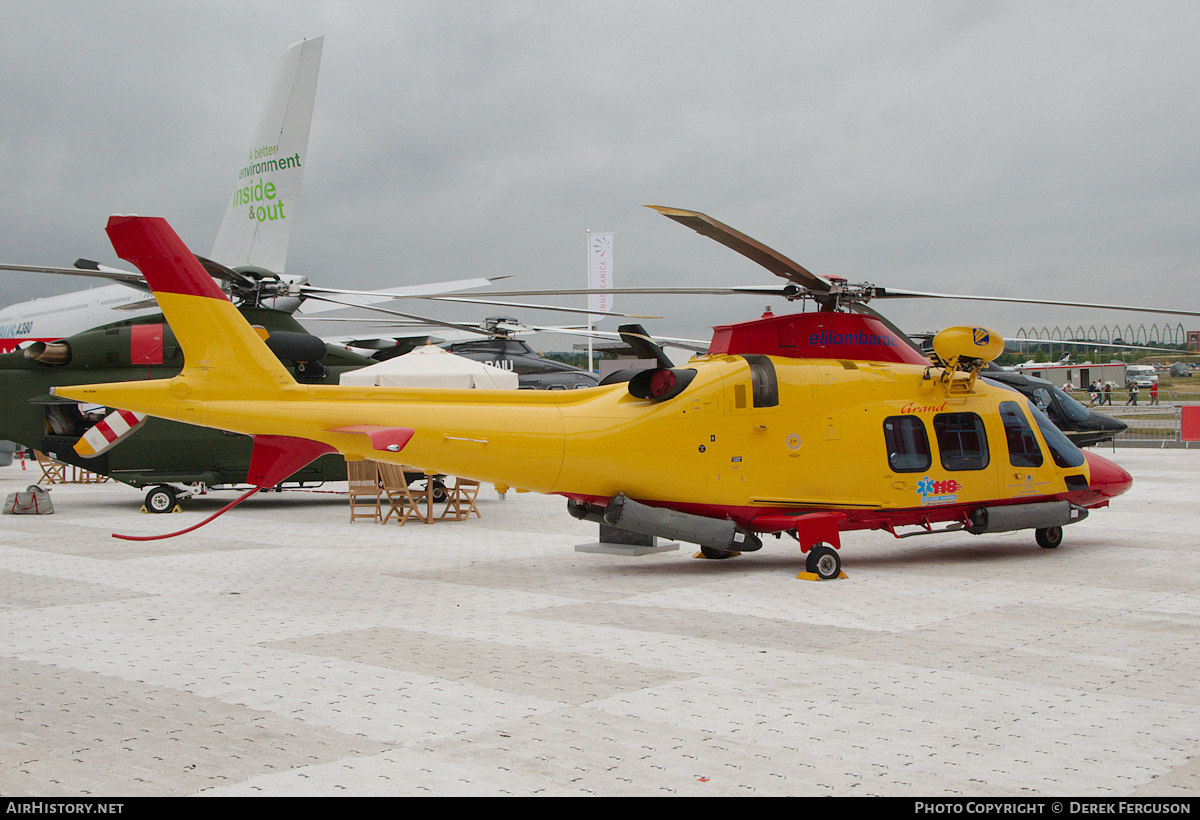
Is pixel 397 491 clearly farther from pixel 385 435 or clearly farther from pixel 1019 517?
pixel 1019 517

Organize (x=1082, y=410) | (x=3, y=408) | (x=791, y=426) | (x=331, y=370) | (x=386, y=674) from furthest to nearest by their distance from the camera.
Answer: (x=1082, y=410) → (x=331, y=370) → (x=3, y=408) → (x=791, y=426) → (x=386, y=674)

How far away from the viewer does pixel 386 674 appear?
19.7ft

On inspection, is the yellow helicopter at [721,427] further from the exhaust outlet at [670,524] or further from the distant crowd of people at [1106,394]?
the distant crowd of people at [1106,394]

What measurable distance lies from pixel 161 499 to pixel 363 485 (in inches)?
149

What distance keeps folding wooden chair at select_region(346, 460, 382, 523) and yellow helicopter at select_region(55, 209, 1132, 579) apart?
5569mm

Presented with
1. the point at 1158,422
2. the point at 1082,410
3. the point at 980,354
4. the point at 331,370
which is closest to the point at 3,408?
the point at 331,370

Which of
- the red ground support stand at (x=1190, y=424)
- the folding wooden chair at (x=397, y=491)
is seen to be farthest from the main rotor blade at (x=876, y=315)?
the red ground support stand at (x=1190, y=424)

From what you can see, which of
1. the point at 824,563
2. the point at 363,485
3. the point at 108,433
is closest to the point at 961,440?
the point at 824,563

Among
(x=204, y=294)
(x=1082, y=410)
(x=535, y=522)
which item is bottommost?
(x=535, y=522)

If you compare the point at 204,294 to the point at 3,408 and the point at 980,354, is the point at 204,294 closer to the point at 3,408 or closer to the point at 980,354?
the point at 980,354

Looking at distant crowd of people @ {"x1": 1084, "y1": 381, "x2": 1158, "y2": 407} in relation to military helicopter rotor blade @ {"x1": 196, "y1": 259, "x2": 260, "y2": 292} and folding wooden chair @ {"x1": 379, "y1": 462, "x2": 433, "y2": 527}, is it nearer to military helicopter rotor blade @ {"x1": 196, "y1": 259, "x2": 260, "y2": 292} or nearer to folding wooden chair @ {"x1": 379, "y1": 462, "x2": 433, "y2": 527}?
folding wooden chair @ {"x1": 379, "y1": 462, "x2": 433, "y2": 527}

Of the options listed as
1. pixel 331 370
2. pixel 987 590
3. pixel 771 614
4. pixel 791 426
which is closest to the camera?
pixel 771 614

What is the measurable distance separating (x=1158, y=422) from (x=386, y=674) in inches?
1603

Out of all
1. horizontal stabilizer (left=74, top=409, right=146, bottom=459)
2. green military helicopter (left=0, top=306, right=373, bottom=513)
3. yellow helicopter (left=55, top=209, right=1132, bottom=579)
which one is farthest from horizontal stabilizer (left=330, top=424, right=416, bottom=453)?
horizontal stabilizer (left=74, top=409, right=146, bottom=459)
